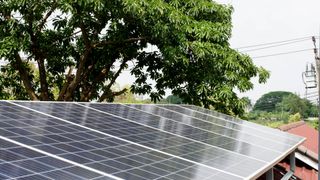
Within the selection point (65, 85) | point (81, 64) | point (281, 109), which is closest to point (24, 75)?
point (65, 85)

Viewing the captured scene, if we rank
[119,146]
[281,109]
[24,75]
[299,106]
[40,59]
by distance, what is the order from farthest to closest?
1. [281,109]
2. [299,106]
3. [24,75]
4. [40,59]
5. [119,146]

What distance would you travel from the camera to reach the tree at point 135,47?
40.1ft

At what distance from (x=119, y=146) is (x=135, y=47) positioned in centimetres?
955

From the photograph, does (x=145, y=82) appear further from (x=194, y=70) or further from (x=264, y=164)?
(x=264, y=164)

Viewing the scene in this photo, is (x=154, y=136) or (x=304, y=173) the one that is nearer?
(x=154, y=136)

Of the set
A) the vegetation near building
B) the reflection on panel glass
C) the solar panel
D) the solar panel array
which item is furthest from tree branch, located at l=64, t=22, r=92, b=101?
the vegetation near building

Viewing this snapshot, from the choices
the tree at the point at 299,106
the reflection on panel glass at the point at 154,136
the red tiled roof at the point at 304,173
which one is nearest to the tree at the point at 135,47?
the red tiled roof at the point at 304,173

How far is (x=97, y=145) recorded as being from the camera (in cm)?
543

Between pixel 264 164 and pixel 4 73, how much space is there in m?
12.4

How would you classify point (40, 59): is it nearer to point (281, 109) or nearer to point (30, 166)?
point (30, 166)

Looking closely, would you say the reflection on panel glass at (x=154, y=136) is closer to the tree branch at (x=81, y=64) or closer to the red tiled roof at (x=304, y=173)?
the red tiled roof at (x=304, y=173)

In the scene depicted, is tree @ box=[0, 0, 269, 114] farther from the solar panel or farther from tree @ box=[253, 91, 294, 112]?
tree @ box=[253, 91, 294, 112]

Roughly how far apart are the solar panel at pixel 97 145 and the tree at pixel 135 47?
5.35 meters

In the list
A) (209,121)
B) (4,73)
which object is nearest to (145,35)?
(209,121)
